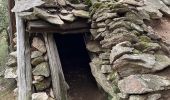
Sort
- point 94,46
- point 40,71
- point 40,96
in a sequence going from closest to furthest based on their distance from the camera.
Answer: point 40,96
point 40,71
point 94,46

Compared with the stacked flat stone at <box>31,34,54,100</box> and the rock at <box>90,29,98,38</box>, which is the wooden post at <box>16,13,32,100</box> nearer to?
the stacked flat stone at <box>31,34,54,100</box>

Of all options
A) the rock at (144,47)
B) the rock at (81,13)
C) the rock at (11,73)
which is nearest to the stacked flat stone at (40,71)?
the rock at (81,13)

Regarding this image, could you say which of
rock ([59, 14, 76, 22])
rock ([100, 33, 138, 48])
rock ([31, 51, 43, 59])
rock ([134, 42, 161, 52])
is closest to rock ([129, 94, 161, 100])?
rock ([134, 42, 161, 52])

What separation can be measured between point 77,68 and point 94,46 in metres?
1.61

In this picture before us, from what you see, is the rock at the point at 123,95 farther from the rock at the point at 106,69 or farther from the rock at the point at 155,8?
the rock at the point at 155,8

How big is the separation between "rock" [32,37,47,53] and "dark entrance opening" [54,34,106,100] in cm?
126

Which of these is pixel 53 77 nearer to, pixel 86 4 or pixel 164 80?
pixel 86 4

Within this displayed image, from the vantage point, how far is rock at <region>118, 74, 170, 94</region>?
4476 mm

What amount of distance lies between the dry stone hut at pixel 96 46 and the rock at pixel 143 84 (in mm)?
15

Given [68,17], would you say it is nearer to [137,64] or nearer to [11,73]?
[137,64]

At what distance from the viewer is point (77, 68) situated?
8.38 m

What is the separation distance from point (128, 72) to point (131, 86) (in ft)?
1.24

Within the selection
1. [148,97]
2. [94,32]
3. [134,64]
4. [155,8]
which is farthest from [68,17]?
[148,97]

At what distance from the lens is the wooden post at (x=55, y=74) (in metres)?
6.57
